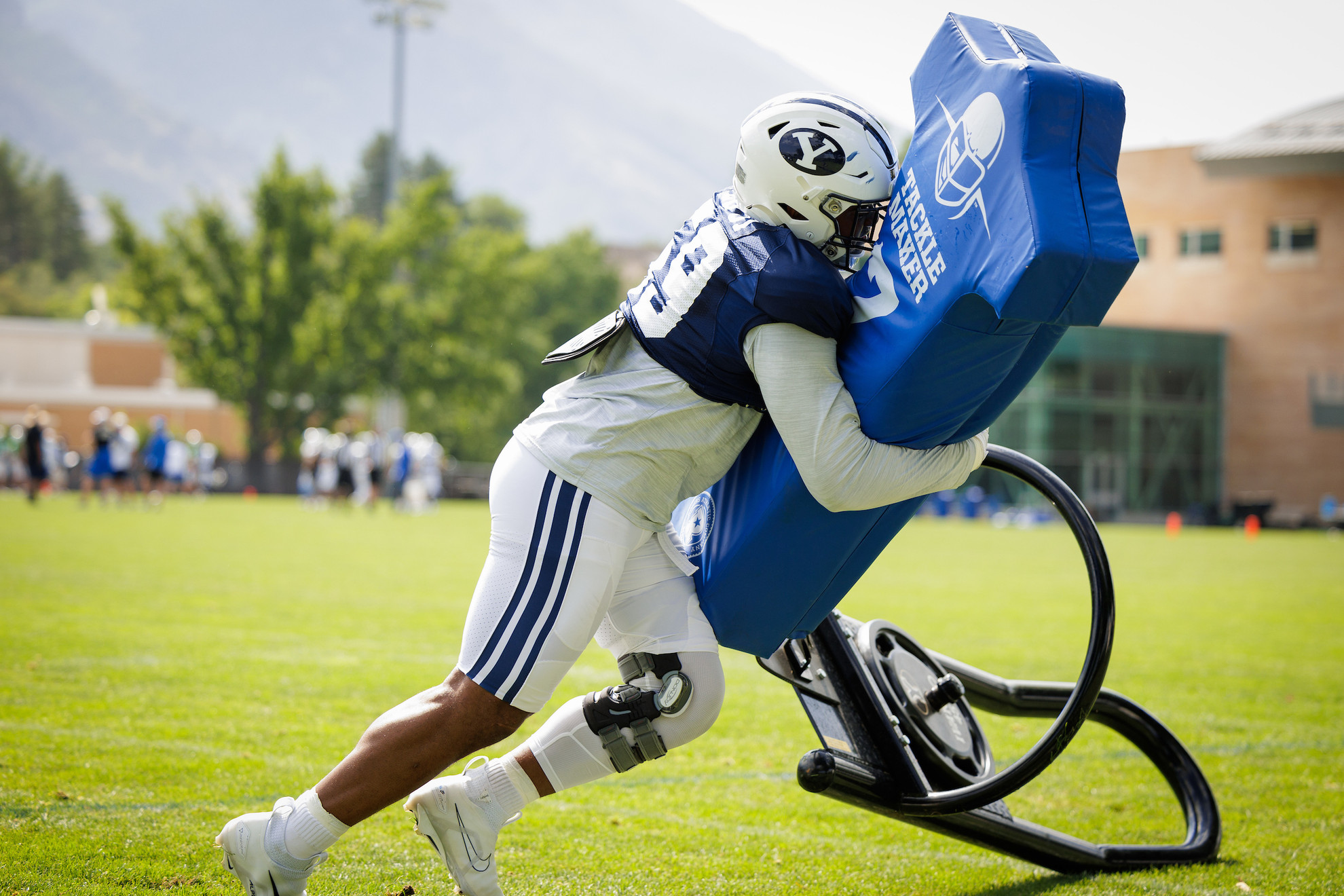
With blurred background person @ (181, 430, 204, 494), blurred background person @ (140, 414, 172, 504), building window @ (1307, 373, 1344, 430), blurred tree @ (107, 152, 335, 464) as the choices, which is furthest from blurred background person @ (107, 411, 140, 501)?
building window @ (1307, 373, 1344, 430)

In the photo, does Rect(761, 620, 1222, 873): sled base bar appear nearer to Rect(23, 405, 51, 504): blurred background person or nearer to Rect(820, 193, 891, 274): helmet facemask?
Rect(820, 193, 891, 274): helmet facemask

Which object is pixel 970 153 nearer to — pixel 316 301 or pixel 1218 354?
pixel 316 301

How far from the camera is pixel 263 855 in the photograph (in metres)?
2.54

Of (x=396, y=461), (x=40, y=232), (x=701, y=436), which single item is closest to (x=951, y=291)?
(x=701, y=436)

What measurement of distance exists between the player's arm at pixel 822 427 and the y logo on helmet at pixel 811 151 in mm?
374

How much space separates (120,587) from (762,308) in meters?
8.76

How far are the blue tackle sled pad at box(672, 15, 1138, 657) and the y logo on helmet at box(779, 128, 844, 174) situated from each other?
15 centimetres

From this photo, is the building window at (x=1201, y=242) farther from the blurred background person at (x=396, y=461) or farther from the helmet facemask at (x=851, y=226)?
the helmet facemask at (x=851, y=226)

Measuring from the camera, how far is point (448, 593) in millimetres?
10281

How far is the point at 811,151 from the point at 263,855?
192 centimetres

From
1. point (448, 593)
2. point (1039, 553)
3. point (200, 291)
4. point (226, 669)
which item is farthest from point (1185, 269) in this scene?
point (226, 669)

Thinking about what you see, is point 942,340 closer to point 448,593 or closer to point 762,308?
point 762,308

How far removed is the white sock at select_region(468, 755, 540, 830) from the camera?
269 centimetres

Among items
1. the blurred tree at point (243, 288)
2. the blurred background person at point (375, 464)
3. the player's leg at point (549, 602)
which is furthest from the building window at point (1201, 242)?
the player's leg at point (549, 602)
